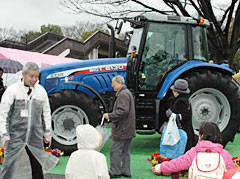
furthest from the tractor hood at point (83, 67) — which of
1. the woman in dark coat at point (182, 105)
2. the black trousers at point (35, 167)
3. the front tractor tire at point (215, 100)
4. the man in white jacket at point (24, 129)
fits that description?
the black trousers at point (35, 167)

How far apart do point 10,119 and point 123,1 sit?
36.7 ft

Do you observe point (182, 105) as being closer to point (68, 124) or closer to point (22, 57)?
point (68, 124)

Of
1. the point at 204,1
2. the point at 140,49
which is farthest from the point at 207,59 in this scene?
the point at 204,1

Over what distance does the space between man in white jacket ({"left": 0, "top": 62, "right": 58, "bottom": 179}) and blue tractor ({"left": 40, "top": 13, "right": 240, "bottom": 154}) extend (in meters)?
2.35

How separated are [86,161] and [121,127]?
6.55ft

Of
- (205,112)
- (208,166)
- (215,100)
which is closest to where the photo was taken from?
(208,166)

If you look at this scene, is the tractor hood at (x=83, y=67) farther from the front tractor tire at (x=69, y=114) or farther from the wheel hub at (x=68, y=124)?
the wheel hub at (x=68, y=124)

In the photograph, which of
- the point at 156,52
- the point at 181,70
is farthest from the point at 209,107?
the point at 156,52

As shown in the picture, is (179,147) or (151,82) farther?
(151,82)

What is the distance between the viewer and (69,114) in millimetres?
6359

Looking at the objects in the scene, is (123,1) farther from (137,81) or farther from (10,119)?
(10,119)

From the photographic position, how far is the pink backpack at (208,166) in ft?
8.61

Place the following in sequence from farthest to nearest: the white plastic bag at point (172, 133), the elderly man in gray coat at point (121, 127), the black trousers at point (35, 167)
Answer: the elderly man in gray coat at point (121, 127)
the white plastic bag at point (172, 133)
the black trousers at point (35, 167)

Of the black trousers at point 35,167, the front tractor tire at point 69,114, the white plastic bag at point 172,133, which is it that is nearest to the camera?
the black trousers at point 35,167
